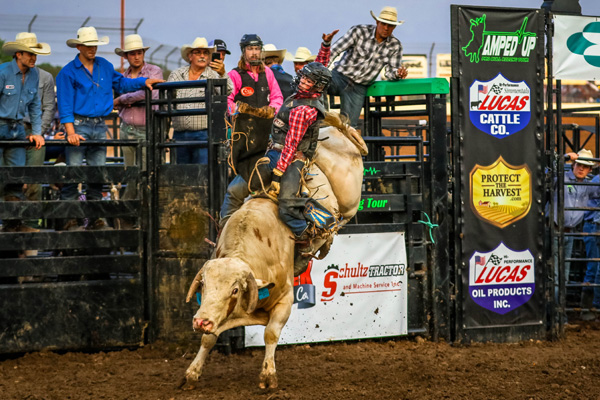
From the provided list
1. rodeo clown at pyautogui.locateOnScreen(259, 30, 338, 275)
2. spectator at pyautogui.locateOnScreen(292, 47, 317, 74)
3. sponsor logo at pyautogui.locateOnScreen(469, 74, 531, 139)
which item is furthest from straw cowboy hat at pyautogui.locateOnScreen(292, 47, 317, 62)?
rodeo clown at pyautogui.locateOnScreen(259, 30, 338, 275)

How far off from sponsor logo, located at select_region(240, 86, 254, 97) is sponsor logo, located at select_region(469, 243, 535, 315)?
3.56 metres

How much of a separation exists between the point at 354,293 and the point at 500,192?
229 cm

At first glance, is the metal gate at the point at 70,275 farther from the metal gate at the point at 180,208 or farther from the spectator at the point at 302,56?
the spectator at the point at 302,56

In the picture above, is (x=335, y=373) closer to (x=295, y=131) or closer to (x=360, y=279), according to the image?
(x=360, y=279)

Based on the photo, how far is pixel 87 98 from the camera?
8508 mm

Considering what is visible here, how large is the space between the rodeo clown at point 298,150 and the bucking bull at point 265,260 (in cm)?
14

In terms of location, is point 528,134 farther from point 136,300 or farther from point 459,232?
point 136,300

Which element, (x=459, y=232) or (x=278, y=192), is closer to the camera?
(x=278, y=192)

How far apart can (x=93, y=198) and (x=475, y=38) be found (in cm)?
499

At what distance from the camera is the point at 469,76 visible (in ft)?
31.1

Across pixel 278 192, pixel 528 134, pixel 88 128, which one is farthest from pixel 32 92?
pixel 528 134

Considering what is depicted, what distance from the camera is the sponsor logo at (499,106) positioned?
952 centimetres

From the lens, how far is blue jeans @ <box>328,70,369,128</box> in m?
9.38

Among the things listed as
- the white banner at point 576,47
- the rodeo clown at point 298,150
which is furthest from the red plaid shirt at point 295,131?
the white banner at point 576,47
